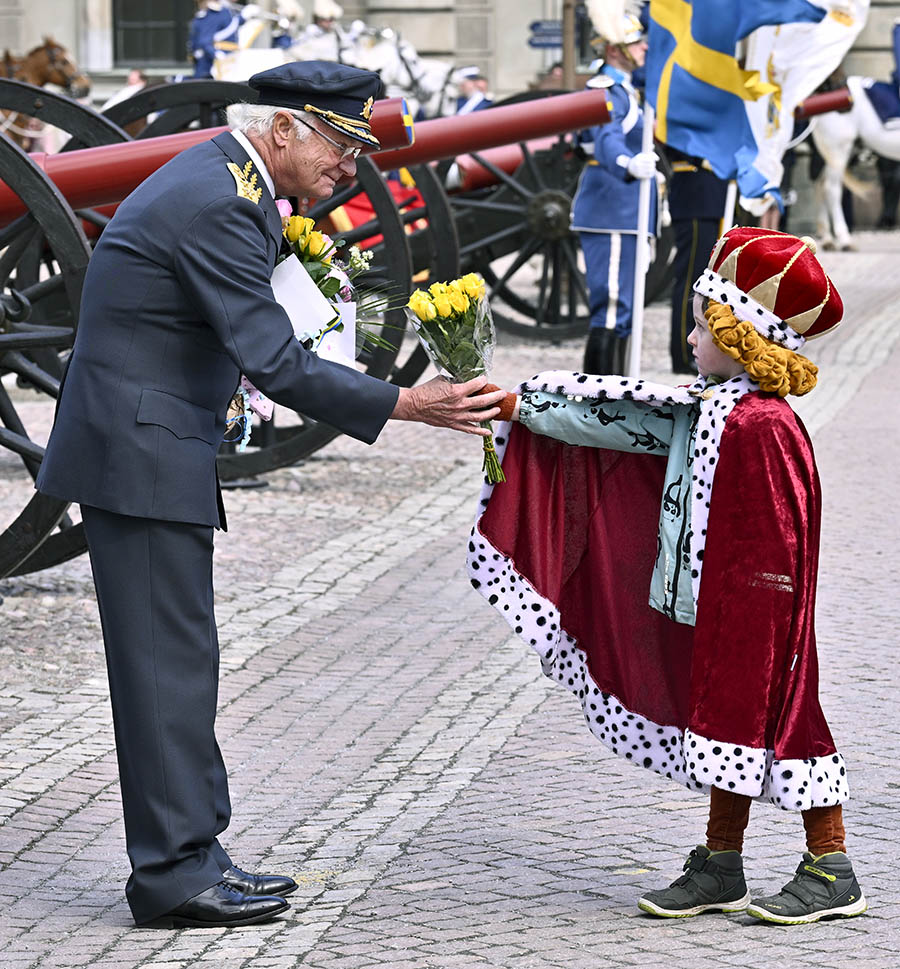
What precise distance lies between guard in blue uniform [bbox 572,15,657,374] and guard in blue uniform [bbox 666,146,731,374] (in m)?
0.61

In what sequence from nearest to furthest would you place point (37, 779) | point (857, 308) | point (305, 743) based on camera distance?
point (37, 779) → point (305, 743) → point (857, 308)

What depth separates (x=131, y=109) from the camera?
821cm

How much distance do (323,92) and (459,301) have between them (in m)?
0.46

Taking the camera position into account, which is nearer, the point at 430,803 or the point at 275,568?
the point at 430,803

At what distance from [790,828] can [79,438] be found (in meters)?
1.77

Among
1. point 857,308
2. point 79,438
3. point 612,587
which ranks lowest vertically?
point 857,308

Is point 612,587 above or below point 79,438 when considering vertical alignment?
below

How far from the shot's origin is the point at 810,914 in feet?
12.4

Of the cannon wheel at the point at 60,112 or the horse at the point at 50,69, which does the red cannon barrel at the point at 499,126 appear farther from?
the horse at the point at 50,69

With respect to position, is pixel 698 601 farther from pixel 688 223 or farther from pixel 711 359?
pixel 688 223

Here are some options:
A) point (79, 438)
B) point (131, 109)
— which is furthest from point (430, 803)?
point (131, 109)

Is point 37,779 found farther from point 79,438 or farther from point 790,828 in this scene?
point 790,828

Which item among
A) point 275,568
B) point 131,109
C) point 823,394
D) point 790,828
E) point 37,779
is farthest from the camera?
point 823,394

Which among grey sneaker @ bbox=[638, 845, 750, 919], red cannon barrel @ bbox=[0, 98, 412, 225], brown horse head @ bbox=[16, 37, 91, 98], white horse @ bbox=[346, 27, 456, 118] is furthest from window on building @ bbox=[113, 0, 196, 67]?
grey sneaker @ bbox=[638, 845, 750, 919]
